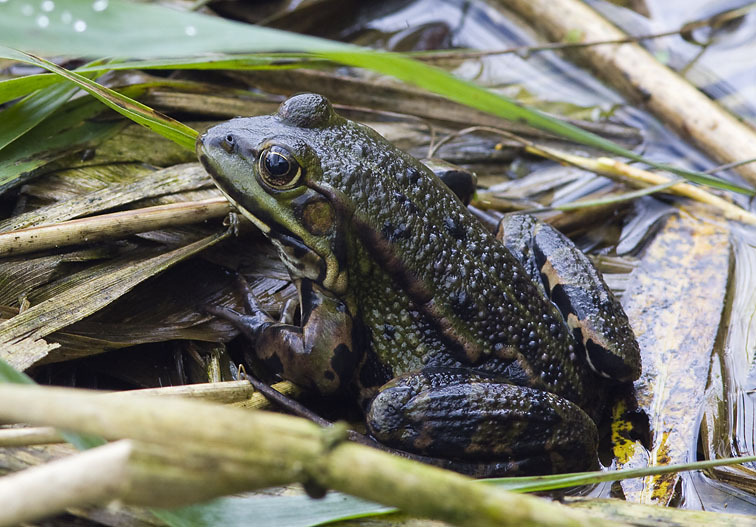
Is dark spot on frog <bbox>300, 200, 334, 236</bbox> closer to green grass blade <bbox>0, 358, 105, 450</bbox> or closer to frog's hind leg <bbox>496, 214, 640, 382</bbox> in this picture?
frog's hind leg <bbox>496, 214, 640, 382</bbox>

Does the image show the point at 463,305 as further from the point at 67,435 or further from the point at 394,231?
the point at 67,435

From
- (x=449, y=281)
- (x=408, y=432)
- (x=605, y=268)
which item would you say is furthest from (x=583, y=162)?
(x=408, y=432)

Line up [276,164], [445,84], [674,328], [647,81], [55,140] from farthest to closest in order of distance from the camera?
[647,81] < [674,328] < [55,140] < [276,164] < [445,84]

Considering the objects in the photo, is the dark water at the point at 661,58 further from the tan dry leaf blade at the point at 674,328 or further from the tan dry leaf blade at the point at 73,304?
the tan dry leaf blade at the point at 73,304

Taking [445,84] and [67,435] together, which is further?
[445,84]

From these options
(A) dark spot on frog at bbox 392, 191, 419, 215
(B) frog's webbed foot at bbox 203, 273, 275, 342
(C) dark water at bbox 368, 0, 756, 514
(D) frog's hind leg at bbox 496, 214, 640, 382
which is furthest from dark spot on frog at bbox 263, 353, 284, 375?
(C) dark water at bbox 368, 0, 756, 514

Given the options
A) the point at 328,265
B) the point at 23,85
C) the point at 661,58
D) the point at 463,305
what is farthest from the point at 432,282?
the point at 661,58

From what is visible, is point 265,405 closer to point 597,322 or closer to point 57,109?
point 597,322
